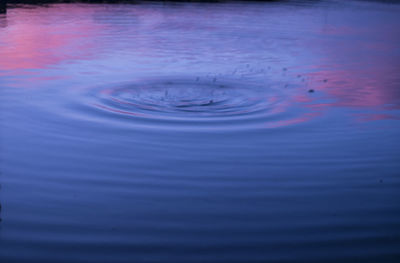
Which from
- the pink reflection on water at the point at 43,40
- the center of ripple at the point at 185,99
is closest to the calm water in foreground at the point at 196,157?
the center of ripple at the point at 185,99

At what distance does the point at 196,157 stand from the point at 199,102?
9.66ft

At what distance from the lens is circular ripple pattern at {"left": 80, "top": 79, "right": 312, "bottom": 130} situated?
8578 mm

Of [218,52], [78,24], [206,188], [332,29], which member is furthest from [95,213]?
[332,29]

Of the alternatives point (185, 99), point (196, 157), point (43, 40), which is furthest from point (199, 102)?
point (43, 40)

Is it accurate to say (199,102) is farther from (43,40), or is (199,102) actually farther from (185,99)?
(43,40)

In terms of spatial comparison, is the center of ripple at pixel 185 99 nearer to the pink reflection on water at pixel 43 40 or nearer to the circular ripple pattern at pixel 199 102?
the circular ripple pattern at pixel 199 102

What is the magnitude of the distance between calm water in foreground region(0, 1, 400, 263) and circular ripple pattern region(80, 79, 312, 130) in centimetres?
4

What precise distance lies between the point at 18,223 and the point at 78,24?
20.0 meters

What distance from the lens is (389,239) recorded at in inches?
181

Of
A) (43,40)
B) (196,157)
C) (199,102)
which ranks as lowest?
(196,157)

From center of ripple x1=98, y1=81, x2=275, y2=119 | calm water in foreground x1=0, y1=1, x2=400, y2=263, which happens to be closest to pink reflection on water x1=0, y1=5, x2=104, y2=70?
calm water in foreground x1=0, y1=1, x2=400, y2=263

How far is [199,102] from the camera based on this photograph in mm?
9578

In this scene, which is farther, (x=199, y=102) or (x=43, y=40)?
(x=43, y=40)

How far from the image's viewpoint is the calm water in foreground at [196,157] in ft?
14.7
